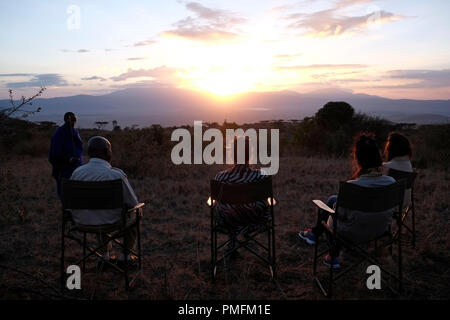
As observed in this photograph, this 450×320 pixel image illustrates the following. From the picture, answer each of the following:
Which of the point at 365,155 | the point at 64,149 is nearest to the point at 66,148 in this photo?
the point at 64,149

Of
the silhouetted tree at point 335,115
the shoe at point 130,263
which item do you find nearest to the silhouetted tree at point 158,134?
the silhouetted tree at point 335,115

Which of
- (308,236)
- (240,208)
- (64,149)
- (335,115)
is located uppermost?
(335,115)

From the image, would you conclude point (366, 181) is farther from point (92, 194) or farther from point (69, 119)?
point (69, 119)

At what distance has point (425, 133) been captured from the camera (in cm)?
1479

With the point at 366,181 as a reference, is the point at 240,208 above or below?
below

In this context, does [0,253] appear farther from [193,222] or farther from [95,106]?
[95,106]

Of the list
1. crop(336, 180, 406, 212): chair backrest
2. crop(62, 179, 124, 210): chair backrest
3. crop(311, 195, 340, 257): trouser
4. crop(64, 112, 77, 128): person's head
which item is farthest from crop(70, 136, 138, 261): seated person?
crop(64, 112, 77, 128): person's head

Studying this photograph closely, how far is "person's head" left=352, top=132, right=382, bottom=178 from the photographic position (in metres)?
3.09

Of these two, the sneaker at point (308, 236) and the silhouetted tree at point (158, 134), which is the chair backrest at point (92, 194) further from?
the silhouetted tree at point (158, 134)

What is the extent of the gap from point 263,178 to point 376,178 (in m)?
0.93

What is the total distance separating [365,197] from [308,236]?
1.75 m

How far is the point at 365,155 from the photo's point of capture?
3.12 meters

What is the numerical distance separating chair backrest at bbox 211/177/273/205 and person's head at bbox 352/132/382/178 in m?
0.76
